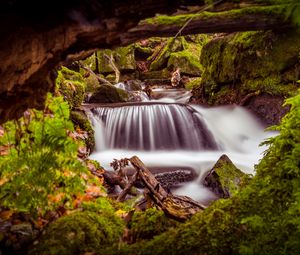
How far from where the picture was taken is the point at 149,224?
308 cm

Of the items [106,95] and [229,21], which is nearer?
[229,21]

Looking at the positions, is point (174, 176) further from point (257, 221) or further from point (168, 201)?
point (257, 221)

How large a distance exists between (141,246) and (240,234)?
800 millimetres

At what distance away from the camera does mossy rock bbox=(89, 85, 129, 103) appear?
15.0m

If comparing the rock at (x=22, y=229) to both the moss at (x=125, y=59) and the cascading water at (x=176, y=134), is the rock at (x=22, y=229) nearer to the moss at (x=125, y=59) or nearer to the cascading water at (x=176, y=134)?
the cascading water at (x=176, y=134)

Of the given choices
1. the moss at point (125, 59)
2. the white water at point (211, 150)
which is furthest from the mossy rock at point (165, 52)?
the white water at point (211, 150)

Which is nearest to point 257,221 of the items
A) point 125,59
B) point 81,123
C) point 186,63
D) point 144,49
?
point 81,123

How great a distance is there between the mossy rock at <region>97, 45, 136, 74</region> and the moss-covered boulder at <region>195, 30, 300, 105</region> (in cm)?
969

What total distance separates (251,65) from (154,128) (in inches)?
169

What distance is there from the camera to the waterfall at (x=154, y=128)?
11234 millimetres

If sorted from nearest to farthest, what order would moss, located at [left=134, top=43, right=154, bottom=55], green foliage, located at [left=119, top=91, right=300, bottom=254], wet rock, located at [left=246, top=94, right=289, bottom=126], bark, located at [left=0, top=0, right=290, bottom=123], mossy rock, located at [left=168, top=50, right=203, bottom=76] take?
bark, located at [left=0, top=0, right=290, bottom=123] → green foliage, located at [left=119, top=91, right=300, bottom=254] → wet rock, located at [left=246, top=94, right=289, bottom=126] → mossy rock, located at [left=168, top=50, right=203, bottom=76] → moss, located at [left=134, top=43, right=154, bottom=55]

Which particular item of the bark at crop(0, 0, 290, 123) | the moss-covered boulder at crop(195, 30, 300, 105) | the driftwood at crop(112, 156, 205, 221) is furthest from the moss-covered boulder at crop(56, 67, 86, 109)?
the bark at crop(0, 0, 290, 123)

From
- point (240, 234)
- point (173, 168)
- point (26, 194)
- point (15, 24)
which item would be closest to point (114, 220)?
point (26, 194)

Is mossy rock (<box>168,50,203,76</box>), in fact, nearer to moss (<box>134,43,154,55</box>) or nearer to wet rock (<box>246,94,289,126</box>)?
moss (<box>134,43,154,55</box>)
